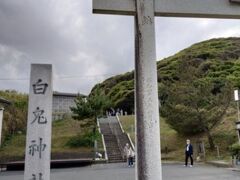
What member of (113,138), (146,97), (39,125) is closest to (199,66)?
(113,138)

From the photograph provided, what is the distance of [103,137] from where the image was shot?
32.1 metres

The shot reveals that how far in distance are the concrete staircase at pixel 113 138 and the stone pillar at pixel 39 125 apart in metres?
22.4

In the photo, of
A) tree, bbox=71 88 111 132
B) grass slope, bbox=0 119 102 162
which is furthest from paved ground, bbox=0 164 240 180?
tree, bbox=71 88 111 132

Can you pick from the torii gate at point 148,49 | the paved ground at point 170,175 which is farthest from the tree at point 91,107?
the torii gate at point 148,49

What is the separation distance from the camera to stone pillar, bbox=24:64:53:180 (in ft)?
15.2

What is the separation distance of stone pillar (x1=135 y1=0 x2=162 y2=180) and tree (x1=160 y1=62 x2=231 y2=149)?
1953 cm

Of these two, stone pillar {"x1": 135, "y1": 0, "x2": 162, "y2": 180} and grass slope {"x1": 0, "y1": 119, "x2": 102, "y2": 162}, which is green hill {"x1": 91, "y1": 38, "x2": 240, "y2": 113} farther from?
stone pillar {"x1": 135, "y1": 0, "x2": 162, "y2": 180}

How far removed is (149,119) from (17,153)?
2539 centimetres

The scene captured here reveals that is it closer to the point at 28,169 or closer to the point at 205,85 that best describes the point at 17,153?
the point at 205,85

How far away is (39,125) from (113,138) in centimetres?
2768

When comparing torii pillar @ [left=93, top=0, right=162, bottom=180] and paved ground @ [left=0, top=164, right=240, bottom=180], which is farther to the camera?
paved ground @ [left=0, top=164, right=240, bottom=180]

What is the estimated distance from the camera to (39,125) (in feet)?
15.7

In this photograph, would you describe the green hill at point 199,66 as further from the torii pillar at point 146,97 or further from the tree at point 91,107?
the torii pillar at point 146,97

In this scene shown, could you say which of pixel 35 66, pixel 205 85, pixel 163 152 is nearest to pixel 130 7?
pixel 35 66
